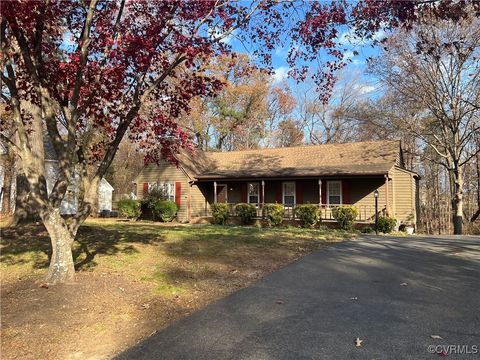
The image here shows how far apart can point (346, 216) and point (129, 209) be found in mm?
12154

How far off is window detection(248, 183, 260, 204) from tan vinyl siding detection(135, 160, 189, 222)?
395 cm

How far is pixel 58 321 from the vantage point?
4645 millimetres

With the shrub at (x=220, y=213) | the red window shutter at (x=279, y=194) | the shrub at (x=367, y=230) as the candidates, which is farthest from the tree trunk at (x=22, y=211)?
the shrub at (x=367, y=230)

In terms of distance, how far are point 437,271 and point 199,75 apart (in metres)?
5.77

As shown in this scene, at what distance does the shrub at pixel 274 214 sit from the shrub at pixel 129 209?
7799 millimetres

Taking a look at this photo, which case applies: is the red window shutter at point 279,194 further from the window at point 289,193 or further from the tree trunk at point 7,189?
the tree trunk at point 7,189

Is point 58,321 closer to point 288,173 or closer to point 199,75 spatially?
point 199,75

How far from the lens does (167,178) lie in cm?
2583

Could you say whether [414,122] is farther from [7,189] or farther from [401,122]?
[7,189]

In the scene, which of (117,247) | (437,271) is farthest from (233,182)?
(437,271)

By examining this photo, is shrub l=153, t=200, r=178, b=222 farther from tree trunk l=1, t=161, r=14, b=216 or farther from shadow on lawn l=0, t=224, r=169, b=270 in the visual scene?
shadow on lawn l=0, t=224, r=169, b=270

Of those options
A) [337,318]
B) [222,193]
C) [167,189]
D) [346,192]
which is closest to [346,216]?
[346,192]

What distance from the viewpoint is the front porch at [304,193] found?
20.6 metres

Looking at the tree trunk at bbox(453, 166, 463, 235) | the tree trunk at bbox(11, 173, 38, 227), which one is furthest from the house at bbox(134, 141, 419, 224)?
the tree trunk at bbox(11, 173, 38, 227)
